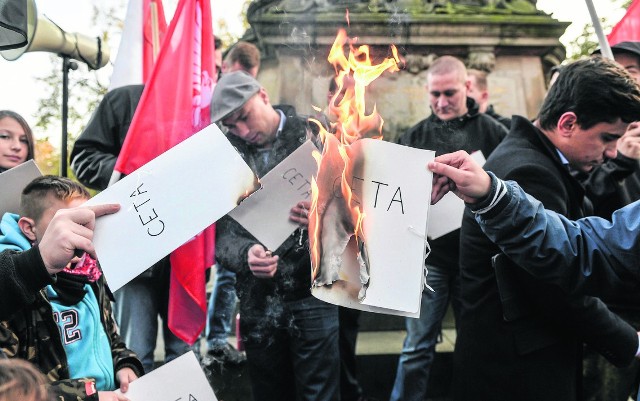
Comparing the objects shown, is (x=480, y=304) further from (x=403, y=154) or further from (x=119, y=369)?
(x=119, y=369)

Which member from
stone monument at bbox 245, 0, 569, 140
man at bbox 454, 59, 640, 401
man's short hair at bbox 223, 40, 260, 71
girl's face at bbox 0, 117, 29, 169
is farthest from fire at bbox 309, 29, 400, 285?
stone monument at bbox 245, 0, 569, 140

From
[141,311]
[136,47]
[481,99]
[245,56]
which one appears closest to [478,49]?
[481,99]

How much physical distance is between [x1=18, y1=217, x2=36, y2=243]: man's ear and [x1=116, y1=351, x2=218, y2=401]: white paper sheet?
68 cm

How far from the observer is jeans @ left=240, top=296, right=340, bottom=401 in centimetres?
329

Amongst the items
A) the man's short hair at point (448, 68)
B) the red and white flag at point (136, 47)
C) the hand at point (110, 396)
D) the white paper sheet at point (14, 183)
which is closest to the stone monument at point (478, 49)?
the red and white flag at point (136, 47)

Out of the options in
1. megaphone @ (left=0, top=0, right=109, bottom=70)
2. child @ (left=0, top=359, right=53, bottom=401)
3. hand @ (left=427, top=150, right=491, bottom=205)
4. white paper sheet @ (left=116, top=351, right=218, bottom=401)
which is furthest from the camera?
megaphone @ (left=0, top=0, right=109, bottom=70)

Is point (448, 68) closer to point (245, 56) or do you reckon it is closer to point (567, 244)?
point (245, 56)

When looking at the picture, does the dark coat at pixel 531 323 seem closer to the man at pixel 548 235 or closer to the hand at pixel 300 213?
the man at pixel 548 235

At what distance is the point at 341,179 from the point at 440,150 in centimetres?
271

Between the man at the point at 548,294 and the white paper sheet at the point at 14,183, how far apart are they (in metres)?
1.96

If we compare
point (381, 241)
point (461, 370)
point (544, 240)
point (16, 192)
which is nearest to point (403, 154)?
point (381, 241)

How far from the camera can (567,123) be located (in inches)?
103

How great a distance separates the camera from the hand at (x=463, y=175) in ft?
6.51

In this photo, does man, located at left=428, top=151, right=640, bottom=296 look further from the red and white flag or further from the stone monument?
the stone monument
